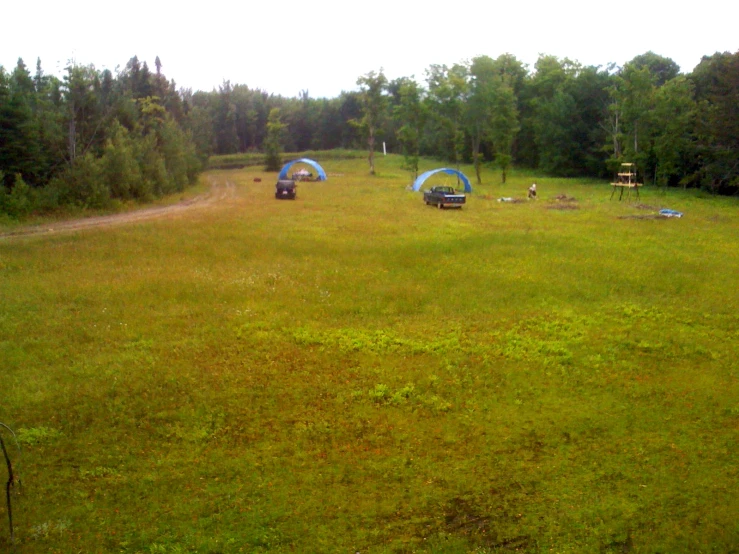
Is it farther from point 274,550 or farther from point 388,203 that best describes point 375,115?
point 274,550

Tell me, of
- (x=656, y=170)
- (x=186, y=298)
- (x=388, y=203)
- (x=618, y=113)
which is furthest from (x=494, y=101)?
(x=186, y=298)

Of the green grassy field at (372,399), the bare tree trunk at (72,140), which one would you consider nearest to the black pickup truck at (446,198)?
the green grassy field at (372,399)

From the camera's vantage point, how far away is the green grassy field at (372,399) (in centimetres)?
664

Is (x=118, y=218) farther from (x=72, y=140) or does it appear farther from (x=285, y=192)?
(x=285, y=192)

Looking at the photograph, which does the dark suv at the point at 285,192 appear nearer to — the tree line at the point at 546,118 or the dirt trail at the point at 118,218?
the dirt trail at the point at 118,218

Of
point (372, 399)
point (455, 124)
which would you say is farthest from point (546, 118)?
point (372, 399)

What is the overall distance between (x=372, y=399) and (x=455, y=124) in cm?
4553

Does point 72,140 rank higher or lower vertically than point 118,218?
higher

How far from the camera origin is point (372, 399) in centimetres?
962

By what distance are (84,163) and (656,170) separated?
116 ft

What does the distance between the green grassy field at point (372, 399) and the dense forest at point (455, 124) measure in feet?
40.1

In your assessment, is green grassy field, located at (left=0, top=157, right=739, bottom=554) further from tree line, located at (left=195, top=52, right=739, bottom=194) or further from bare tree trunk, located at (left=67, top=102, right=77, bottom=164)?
tree line, located at (left=195, top=52, right=739, bottom=194)

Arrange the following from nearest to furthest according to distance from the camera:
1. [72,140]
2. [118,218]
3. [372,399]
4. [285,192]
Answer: [372,399], [118,218], [72,140], [285,192]

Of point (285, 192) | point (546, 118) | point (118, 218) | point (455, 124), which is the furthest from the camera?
point (546, 118)
